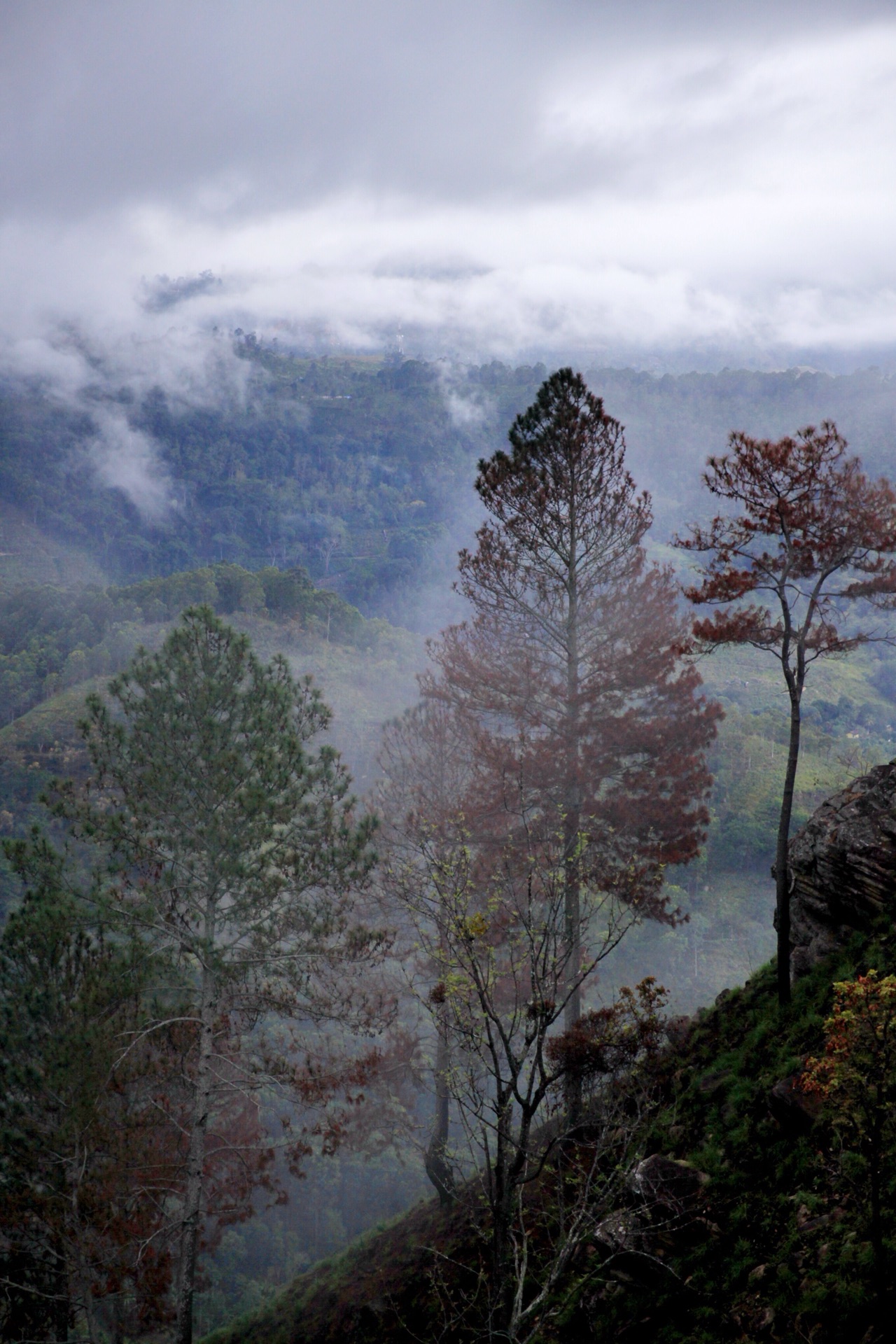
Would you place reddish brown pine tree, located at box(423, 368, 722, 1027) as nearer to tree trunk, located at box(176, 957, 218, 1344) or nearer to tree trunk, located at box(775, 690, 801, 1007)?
tree trunk, located at box(775, 690, 801, 1007)

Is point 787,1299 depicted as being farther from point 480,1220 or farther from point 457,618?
point 457,618

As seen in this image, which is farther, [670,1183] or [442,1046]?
[442,1046]

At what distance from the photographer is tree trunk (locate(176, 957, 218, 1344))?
11.1 m

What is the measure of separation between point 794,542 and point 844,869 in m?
4.10

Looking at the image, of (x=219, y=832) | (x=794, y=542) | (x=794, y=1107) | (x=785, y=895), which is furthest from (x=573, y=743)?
(x=794, y=1107)

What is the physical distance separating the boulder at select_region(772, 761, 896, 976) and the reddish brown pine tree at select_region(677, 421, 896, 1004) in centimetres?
38

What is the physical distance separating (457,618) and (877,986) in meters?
140

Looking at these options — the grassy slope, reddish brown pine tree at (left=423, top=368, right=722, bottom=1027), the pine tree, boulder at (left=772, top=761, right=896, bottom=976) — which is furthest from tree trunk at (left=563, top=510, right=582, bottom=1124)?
the pine tree

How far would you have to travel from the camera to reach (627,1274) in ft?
24.0

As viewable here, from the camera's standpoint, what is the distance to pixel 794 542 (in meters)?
9.74

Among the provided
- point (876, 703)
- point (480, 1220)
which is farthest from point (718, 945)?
point (876, 703)

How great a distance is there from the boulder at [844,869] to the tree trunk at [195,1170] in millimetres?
8527

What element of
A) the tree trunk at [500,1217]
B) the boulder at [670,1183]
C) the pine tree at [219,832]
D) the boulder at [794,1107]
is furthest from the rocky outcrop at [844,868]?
the pine tree at [219,832]

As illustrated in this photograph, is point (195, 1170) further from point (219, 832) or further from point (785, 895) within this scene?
point (785, 895)
